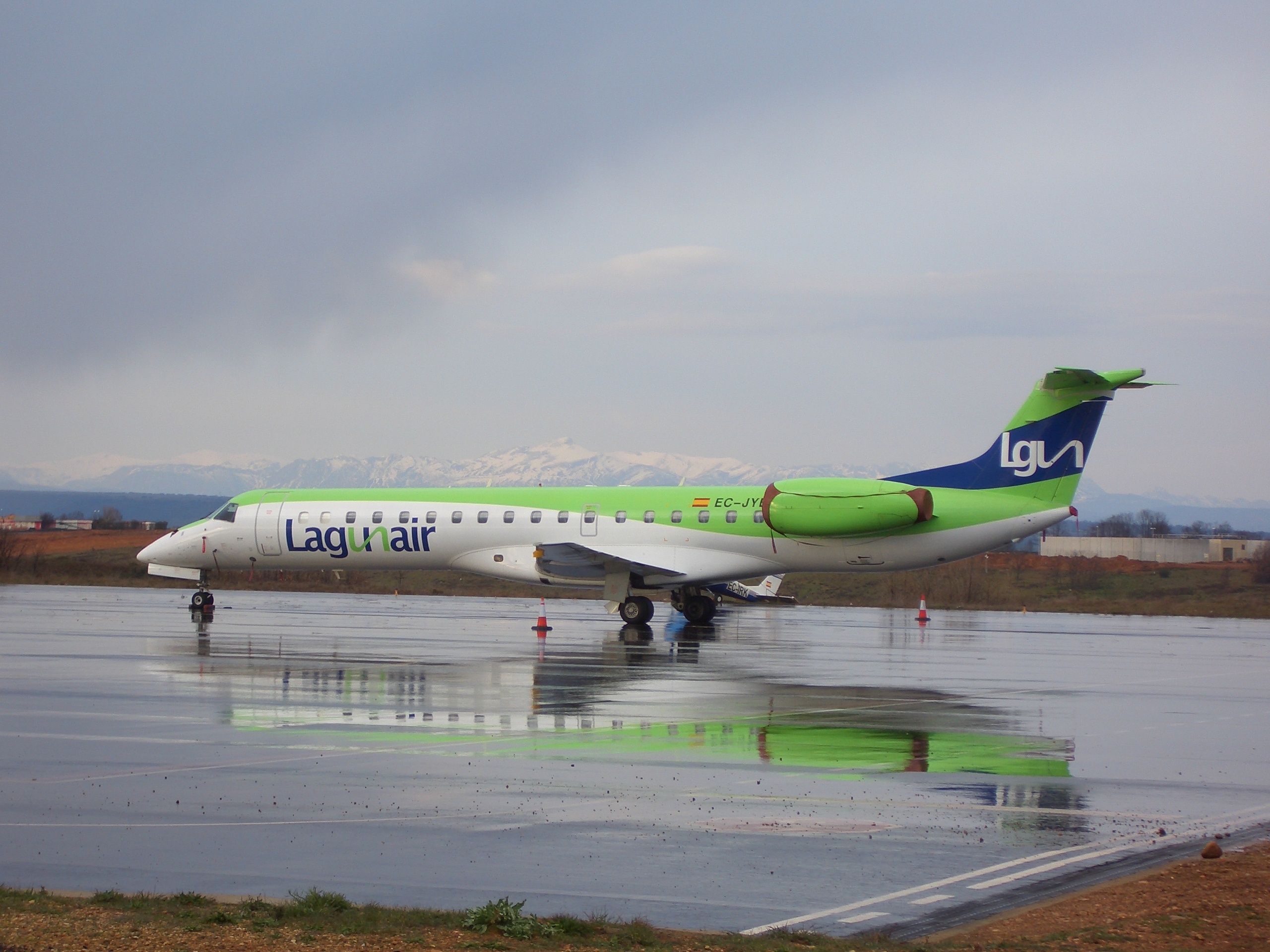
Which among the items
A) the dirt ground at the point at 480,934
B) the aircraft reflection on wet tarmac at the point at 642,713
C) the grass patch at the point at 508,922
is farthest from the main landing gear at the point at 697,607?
the grass patch at the point at 508,922

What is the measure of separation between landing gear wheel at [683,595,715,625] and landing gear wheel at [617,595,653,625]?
2.74 m

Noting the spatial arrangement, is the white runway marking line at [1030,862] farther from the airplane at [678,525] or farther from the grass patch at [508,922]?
the airplane at [678,525]

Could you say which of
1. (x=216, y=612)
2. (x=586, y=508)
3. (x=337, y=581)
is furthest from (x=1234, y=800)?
(x=337, y=581)

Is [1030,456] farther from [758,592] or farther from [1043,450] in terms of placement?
[758,592]

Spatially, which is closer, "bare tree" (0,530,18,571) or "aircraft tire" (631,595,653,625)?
"aircraft tire" (631,595,653,625)

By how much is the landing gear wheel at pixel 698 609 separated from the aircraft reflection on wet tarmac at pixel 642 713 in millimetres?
11889

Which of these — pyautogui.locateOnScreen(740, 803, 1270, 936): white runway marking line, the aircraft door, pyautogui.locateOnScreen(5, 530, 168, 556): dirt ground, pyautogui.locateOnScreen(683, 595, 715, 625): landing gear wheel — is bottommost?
pyautogui.locateOnScreen(683, 595, 715, 625): landing gear wheel

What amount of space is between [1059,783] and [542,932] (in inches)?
252

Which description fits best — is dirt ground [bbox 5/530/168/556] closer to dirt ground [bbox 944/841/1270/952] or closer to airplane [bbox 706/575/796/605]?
airplane [bbox 706/575/796/605]

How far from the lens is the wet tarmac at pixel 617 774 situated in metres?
8.01

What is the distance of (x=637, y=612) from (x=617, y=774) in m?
21.0

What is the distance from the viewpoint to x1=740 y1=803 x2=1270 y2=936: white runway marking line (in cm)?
718

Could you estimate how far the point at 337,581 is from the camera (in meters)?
65.6

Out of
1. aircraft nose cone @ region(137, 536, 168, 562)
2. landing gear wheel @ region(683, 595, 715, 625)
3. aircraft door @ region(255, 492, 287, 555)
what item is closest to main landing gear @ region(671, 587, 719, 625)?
landing gear wheel @ region(683, 595, 715, 625)
